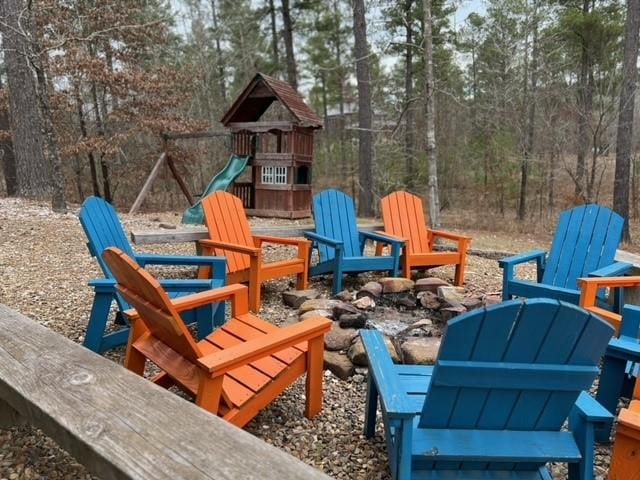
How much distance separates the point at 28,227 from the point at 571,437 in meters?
5.79

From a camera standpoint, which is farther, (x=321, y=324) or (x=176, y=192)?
(x=176, y=192)

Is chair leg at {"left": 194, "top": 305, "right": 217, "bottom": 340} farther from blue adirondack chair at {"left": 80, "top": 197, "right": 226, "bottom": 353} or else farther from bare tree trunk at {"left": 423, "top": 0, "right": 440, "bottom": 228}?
bare tree trunk at {"left": 423, "top": 0, "right": 440, "bottom": 228}

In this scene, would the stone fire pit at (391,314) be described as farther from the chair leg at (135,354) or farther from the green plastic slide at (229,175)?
the green plastic slide at (229,175)

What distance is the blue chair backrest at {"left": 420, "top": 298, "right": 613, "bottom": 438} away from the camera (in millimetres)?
1135

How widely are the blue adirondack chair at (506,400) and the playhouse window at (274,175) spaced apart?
19.7 ft

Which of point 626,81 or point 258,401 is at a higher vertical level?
point 626,81

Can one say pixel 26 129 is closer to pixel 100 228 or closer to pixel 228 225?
pixel 228 225

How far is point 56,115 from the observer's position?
29.0ft

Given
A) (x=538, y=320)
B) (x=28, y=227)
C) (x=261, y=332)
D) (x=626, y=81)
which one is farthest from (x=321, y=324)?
(x=626, y=81)

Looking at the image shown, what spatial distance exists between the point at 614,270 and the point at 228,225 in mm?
2648

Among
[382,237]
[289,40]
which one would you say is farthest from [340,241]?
[289,40]

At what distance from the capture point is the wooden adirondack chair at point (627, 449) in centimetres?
126

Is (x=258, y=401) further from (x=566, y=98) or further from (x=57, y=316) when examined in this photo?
(x=566, y=98)

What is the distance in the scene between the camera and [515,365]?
3.95 feet
